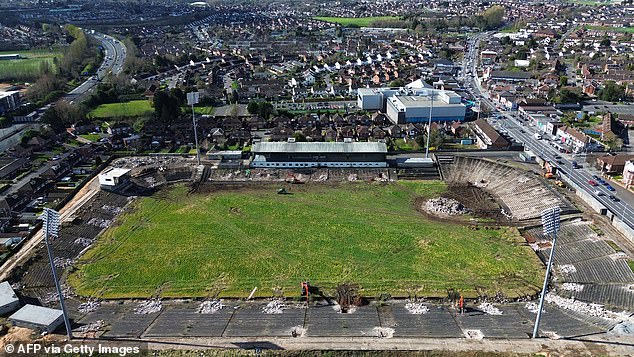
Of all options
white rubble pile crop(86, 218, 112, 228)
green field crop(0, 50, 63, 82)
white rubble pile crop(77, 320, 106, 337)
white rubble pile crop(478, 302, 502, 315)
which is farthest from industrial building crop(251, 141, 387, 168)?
green field crop(0, 50, 63, 82)

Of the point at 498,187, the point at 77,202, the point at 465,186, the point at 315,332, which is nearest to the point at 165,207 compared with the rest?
the point at 77,202

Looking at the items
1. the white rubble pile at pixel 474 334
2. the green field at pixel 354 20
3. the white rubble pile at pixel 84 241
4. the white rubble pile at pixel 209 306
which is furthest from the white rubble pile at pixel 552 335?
the green field at pixel 354 20

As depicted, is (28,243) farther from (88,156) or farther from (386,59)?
(386,59)

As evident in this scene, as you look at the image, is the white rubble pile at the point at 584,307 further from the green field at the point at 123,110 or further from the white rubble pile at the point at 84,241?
the green field at the point at 123,110

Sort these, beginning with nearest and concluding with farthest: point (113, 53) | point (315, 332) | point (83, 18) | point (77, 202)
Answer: point (315, 332) < point (77, 202) < point (113, 53) < point (83, 18)

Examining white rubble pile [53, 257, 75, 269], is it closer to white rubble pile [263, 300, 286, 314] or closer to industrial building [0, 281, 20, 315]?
industrial building [0, 281, 20, 315]

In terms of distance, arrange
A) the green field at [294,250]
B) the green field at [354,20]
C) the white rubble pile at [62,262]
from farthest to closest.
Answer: the green field at [354,20] < the white rubble pile at [62,262] < the green field at [294,250]
